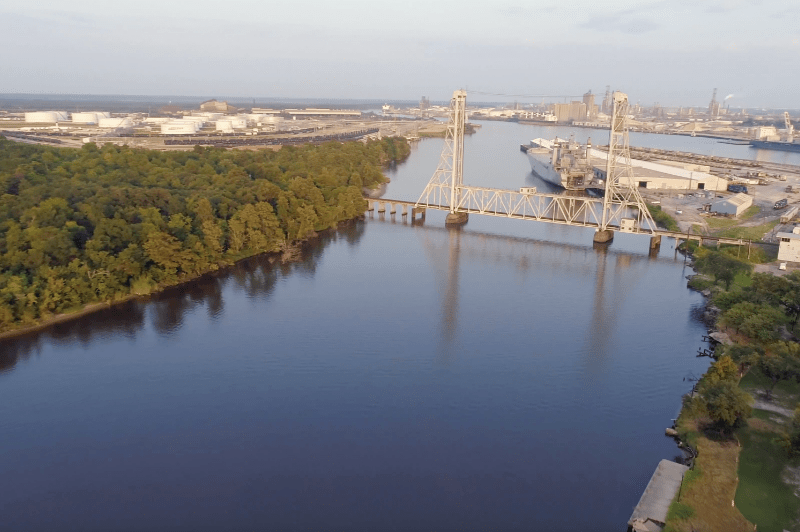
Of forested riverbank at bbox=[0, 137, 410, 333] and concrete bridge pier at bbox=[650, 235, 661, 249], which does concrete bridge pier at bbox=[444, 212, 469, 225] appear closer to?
forested riverbank at bbox=[0, 137, 410, 333]

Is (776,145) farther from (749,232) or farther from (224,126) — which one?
(224,126)

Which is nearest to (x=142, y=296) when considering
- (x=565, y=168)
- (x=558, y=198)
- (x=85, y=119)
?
(x=558, y=198)

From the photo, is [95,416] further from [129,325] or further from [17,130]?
[17,130]

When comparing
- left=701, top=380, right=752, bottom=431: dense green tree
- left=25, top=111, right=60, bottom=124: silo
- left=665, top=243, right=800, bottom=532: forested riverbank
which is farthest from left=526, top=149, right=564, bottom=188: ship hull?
left=25, top=111, right=60, bottom=124: silo

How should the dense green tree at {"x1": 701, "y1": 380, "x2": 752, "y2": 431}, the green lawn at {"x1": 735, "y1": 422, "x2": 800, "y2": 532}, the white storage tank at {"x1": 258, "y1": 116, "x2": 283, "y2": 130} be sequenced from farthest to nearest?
the white storage tank at {"x1": 258, "y1": 116, "x2": 283, "y2": 130} → the dense green tree at {"x1": 701, "y1": 380, "x2": 752, "y2": 431} → the green lawn at {"x1": 735, "y1": 422, "x2": 800, "y2": 532}

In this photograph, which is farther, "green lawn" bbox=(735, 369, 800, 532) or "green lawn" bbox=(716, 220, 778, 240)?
"green lawn" bbox=(716, 220, 778, 240)

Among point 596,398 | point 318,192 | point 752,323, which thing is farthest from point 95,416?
point 318,192

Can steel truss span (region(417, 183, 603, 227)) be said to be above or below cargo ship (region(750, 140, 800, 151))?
below

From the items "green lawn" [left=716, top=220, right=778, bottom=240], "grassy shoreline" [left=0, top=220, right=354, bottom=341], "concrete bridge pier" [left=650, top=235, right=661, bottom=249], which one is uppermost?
"green lawn" [left=716, top=220, right=778, bottom=240]
